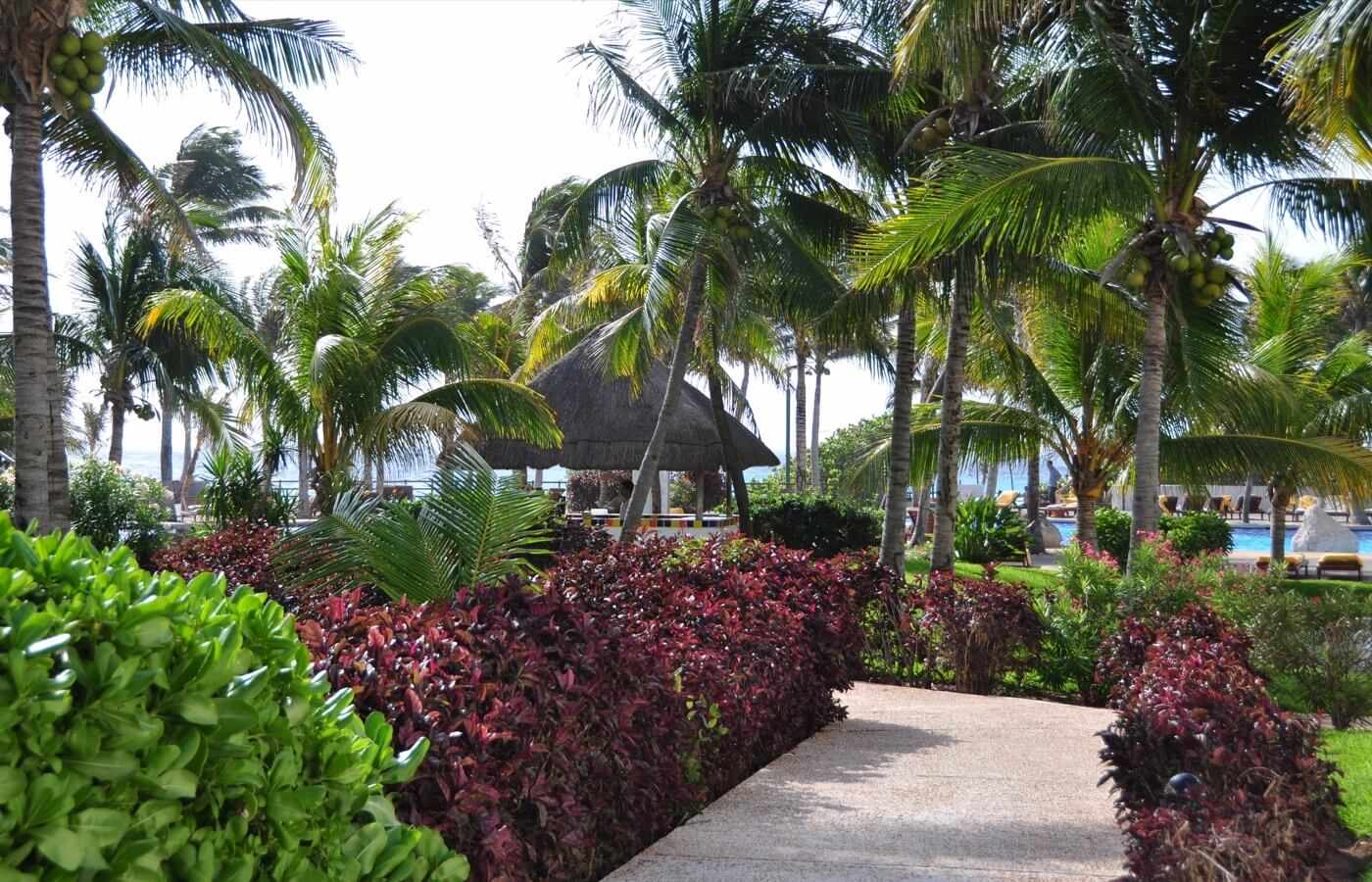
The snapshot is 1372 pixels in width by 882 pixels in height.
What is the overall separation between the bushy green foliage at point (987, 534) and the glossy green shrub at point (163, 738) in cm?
2009

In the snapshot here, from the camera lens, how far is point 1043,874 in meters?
4.45

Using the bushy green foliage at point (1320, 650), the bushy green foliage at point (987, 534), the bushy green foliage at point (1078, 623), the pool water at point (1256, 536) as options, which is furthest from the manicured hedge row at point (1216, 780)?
the pool water at point (1256, 536)

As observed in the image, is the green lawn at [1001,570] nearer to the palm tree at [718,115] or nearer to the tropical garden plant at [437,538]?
the palm tree at [718,115]

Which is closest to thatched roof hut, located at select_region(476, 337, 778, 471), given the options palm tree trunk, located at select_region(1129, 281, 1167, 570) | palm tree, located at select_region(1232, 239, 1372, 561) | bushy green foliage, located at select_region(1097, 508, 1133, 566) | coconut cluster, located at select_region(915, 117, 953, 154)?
bushy green foliage, located at select_region(1097, 508, 1133, 566)

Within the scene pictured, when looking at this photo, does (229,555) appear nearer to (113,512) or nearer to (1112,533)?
(113,512)

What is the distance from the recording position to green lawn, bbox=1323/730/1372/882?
5.27m

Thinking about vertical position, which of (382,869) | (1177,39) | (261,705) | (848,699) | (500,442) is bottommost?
(848,699)

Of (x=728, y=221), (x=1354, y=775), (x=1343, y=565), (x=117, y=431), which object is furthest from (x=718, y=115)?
(x=117, y=431)

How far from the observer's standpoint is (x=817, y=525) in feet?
65.6

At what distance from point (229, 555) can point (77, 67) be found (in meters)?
4.07

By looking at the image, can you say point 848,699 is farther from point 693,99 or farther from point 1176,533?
point 1176,533

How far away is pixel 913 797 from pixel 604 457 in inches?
612

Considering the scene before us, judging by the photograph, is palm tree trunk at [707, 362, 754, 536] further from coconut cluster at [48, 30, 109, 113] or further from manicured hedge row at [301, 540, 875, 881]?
manicured hedge row at [301, 540, 875, 881]

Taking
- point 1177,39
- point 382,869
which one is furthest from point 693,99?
point 382,869
